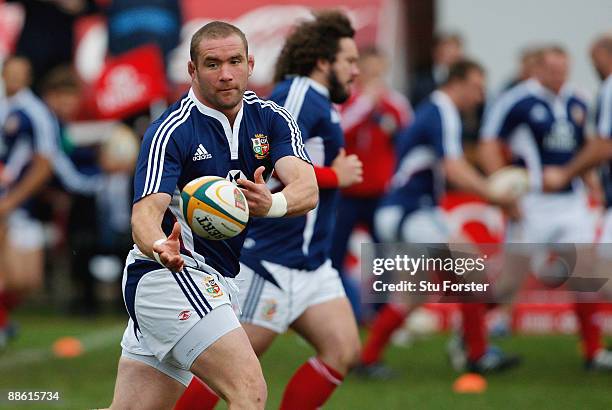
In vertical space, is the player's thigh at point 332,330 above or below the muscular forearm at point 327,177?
below

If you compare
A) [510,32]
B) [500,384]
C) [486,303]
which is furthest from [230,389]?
[510,32]

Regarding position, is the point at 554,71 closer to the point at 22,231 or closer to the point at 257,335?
the point at 257,335

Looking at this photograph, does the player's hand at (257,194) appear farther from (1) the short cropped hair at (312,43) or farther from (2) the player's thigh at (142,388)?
(1) the short cropped hair at (312,43)

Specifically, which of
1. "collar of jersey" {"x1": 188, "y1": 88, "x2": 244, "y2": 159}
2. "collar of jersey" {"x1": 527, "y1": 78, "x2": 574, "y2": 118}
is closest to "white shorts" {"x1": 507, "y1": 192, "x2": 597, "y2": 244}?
"collar of jersey" {"x1": 527, "y1": 78, "x2": 574, "y2": 118}

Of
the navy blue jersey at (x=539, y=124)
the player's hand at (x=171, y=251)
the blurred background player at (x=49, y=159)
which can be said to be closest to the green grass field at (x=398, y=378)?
the blurred background player at (x=49, y=159)

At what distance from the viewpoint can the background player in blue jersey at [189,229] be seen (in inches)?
214

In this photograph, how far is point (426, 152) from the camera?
1079 centimetres

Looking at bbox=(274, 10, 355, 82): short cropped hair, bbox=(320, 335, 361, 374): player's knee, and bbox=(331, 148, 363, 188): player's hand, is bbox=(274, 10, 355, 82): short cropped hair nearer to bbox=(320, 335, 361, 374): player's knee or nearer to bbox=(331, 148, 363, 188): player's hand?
bbox=(331, 148, 363, 188): player's hand

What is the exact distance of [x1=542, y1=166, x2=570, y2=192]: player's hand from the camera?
10828 millimetres

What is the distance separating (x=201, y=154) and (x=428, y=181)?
5.38 m

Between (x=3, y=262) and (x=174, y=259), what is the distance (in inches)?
283

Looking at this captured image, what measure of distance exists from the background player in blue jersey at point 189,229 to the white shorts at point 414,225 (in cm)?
475

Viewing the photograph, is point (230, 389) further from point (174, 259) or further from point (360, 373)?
point (360, 373)

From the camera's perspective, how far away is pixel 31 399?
9047 millimetres
